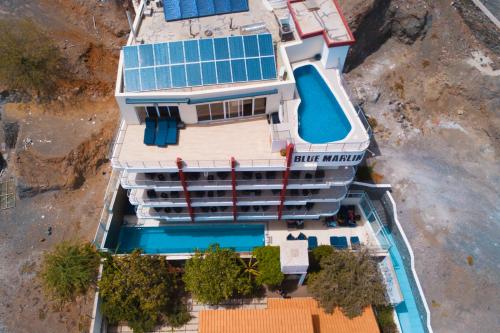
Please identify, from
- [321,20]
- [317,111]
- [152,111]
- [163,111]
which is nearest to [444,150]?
[317,111]

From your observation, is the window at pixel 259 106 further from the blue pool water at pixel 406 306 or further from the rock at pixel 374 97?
the rock at pixel 374 97

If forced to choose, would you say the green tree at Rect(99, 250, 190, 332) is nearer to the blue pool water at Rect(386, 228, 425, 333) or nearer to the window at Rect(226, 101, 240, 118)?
the window at Rect(226, 101, 240, 118)

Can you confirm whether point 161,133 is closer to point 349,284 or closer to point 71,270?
point 71,270

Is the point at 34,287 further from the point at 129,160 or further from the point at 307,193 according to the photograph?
the point at 307,193

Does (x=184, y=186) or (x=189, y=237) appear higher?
(x=184, y=186)

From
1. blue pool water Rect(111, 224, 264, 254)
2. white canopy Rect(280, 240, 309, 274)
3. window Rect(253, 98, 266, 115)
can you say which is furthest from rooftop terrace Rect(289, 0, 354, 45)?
blue pool water Rect(111, 224, 264, 254)

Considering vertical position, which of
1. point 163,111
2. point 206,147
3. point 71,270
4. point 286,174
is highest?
point 163,111

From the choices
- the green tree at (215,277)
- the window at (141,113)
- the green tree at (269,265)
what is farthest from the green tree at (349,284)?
the window at (141,113)
